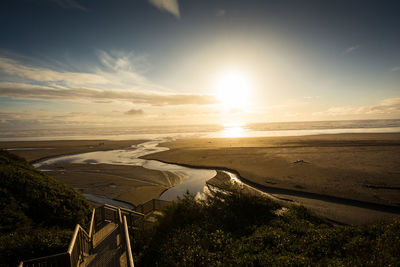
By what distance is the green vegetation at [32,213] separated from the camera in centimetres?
684

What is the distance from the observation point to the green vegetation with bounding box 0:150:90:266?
6.84m

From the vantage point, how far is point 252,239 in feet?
27.4

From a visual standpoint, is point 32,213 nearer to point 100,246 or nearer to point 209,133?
point 100,246

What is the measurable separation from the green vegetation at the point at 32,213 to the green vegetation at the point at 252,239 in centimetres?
336

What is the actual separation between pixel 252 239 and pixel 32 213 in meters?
10.4

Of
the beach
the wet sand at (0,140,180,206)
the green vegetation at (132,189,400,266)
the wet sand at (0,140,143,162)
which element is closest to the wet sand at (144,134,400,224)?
the beach

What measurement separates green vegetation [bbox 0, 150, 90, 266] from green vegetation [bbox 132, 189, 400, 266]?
3357 millimetres

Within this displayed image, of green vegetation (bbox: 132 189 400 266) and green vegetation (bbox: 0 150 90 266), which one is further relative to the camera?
green vegetation (bbox: 0 150 90 266)

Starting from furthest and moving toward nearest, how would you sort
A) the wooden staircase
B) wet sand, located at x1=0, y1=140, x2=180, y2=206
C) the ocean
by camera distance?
the ocean, wet sand, located at x1=0, y1=140, x2=180, y2=206, the wooden staircase

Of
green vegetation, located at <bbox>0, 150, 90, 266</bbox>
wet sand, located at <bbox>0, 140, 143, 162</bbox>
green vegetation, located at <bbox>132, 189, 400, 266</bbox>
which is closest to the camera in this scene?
green vegetation, located at <bbox>132, 189, 400, 266</bbox>

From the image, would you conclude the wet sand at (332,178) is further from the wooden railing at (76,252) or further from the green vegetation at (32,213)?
the green vegetation at (32,213)

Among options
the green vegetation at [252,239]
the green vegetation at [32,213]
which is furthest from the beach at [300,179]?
the green vegetation at [32,213]

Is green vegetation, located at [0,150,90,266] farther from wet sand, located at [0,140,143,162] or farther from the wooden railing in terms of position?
wet sand, located at [0,140,143,162]

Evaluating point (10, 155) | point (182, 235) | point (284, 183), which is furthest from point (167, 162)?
point (182, 235)
